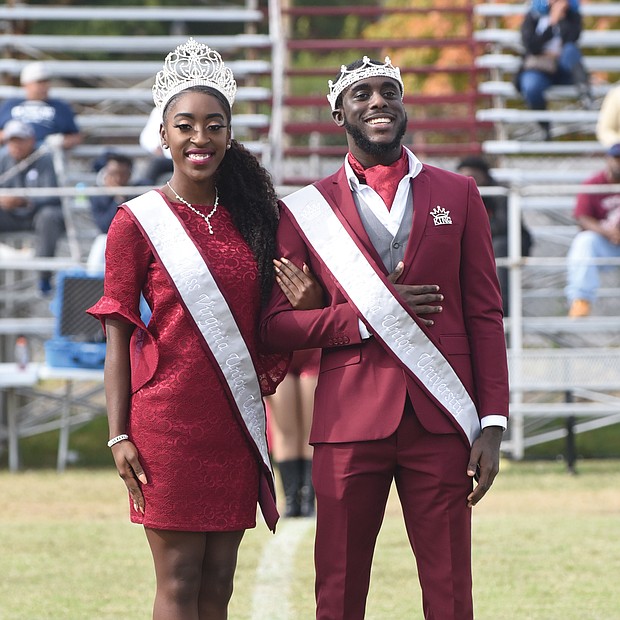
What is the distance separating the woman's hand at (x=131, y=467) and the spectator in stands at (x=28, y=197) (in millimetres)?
6787

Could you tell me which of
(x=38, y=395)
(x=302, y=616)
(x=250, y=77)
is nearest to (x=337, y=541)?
(x=302, y=616)

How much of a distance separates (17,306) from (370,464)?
768 cm

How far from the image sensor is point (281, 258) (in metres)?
4.34

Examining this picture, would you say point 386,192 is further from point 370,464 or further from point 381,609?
point 381,609

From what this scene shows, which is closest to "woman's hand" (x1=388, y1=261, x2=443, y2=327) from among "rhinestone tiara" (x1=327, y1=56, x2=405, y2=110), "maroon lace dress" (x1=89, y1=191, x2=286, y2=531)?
"maroon lace dress" (x1=89, y1=191, x2=286, y2=531)

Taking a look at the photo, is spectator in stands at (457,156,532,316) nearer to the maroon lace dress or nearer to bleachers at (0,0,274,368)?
bleachers at (0,0,274,368)

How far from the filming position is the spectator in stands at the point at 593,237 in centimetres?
1079

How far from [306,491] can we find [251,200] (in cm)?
420

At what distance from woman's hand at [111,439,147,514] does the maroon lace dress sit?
0.8 inches

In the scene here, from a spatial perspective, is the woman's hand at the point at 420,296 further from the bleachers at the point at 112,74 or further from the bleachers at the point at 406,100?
the bleachers at the point at 112,74

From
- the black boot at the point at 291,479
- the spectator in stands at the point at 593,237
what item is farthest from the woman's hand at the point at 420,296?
the spectator in stands at the point at 593,237

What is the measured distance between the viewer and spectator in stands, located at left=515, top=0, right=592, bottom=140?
1338cm

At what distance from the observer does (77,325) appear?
10.1 metres

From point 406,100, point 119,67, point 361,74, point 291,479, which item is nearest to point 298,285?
point 361,74
